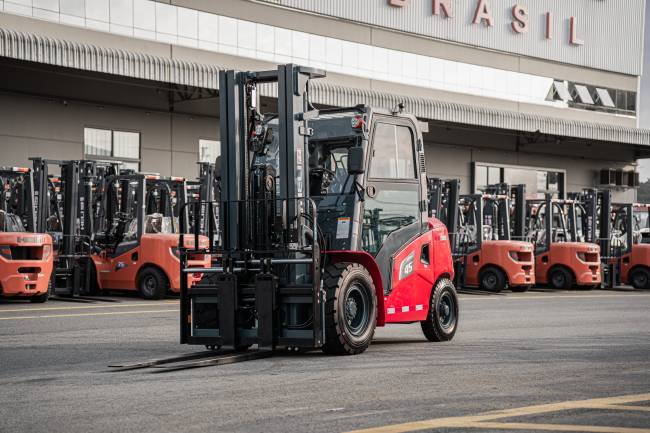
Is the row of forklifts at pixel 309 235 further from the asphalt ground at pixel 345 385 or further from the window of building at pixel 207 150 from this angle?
the window of building at pixel 207 150

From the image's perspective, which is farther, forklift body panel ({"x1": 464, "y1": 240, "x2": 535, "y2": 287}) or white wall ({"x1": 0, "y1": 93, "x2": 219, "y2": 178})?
white wall ({"x1": 0, "y1": 93, "x2": 219, "y2": 178})

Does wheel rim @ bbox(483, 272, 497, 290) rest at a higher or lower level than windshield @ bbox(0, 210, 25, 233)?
lower

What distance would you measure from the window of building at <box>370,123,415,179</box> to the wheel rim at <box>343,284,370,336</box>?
4.85 feet

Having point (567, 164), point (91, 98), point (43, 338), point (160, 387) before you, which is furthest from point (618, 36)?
point (160, 387)

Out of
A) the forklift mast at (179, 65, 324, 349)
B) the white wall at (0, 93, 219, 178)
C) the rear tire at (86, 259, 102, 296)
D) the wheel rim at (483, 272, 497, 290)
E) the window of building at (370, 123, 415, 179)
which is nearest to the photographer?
the forklift mast at (179, 65, 324, 349)

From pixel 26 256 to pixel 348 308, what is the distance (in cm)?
1082

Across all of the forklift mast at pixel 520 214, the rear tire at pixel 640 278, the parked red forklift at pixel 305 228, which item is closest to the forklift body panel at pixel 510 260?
the forklift mast at pixel 520 214

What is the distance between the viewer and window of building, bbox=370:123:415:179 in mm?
12656

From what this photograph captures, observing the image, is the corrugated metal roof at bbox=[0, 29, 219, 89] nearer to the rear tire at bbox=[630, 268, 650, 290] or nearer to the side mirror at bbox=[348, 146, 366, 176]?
the rear tire at bbox=[630, 268, 650, 290]

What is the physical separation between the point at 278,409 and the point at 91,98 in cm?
2542

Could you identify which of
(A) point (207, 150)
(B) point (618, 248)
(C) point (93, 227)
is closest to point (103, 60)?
(A) point (207, 150)

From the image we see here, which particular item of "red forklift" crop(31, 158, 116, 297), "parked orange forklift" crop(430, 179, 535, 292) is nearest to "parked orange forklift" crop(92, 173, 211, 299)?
"red forklift" crop(31, 158, 116, 297)

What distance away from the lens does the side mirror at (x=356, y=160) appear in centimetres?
1189

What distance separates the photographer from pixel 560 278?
31094 mm
